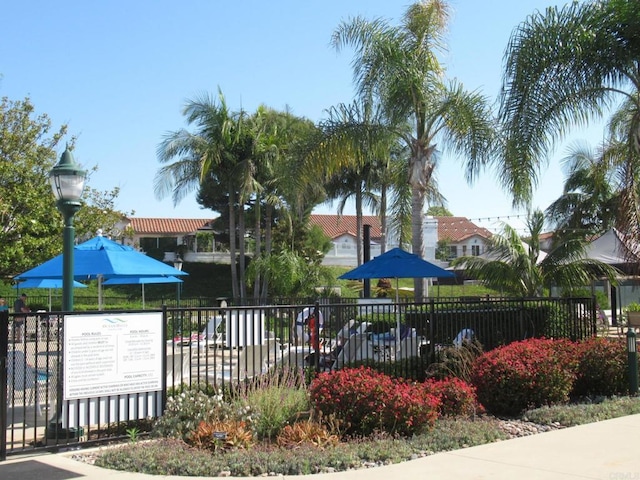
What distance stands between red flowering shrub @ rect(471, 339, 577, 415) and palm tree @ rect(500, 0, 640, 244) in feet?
18.4

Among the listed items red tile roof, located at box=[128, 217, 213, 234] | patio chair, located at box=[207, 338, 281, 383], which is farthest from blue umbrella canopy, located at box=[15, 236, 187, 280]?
red tile roof, located at box=[128, 217, 213, 234]

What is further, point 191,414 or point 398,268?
point 398,268

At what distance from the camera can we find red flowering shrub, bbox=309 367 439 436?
786cm

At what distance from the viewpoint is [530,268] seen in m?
19.0

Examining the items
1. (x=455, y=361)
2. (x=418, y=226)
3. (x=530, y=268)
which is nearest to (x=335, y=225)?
(x=530, y=268)

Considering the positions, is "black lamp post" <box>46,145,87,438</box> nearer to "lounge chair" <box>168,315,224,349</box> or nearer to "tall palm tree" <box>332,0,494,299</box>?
"lounge chair" <box>168,315,224,349</box>

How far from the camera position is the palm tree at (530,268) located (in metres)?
19.0

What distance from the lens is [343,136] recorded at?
54.8ft

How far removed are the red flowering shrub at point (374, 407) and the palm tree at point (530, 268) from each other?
11.8 metres

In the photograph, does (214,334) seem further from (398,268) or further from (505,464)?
(505,464)

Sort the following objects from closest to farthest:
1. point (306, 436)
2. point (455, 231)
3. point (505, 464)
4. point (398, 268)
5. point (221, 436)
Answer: point (505, 464) < point (221, 436) < point (306, 436) < point (398, 268) < point (455, 231)

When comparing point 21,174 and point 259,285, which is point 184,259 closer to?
point 259,285

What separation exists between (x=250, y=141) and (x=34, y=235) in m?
13.8

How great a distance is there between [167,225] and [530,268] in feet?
180
